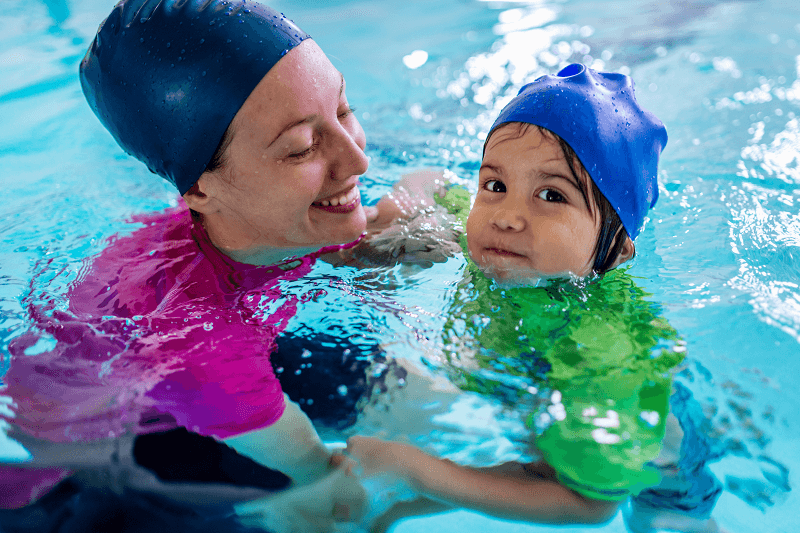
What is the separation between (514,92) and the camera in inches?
202

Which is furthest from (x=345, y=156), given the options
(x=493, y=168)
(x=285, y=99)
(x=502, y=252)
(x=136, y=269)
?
(x=136, y=269)

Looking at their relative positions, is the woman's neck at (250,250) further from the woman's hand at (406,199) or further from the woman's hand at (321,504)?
the woman's hand at (321,504)

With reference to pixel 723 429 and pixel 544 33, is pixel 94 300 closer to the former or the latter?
pixel 723 429

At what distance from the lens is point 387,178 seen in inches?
155

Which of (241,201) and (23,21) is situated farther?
(23,21)

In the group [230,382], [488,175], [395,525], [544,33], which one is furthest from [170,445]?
[544,33]

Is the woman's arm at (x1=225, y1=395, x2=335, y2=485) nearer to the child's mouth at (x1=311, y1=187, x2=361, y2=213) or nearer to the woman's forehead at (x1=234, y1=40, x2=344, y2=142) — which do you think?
the child's mouth at (x1=311, y1=187, x2=361, y2=213)

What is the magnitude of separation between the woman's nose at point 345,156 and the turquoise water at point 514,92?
52cm

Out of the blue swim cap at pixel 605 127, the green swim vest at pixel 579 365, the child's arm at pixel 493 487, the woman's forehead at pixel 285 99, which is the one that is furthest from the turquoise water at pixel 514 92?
the woman's forehead at pixel 285 99

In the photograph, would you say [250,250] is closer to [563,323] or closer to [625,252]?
[563,323]

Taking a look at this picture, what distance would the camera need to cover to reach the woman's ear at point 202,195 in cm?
232

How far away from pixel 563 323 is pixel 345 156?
101 cm

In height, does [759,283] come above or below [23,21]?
below

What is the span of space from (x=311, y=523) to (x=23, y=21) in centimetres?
650
